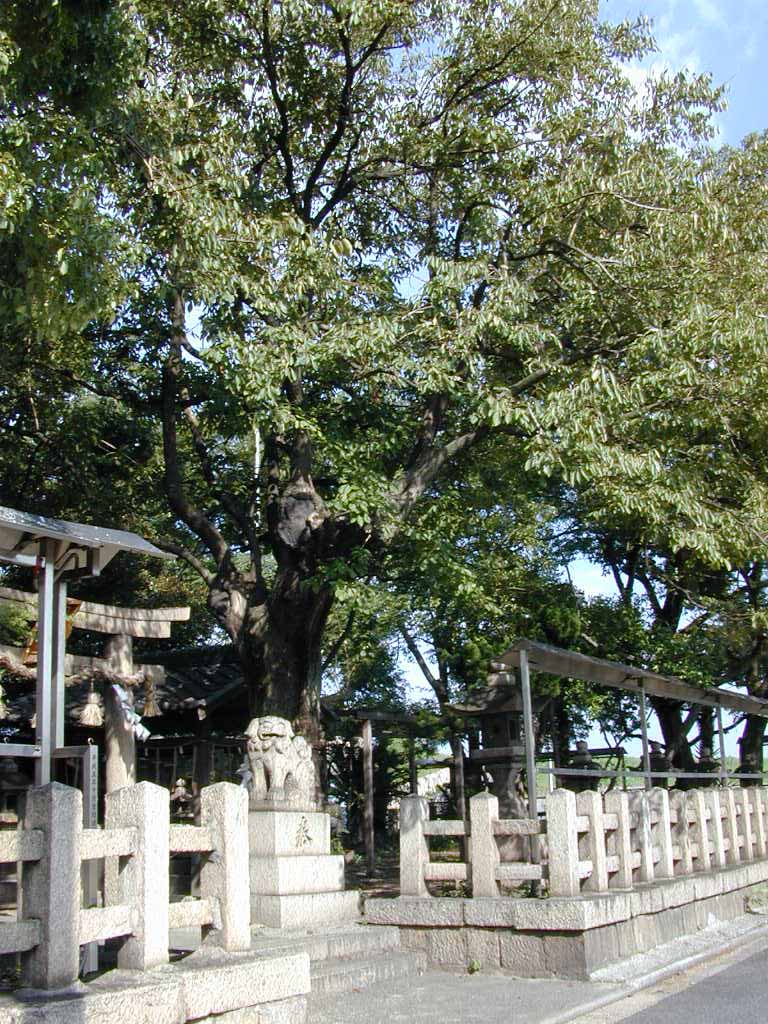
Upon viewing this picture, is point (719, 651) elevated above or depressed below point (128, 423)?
below

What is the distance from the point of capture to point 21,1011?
4.58 metres

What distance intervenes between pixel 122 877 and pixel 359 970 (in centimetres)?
335

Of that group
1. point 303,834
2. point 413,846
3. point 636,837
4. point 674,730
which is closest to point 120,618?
point 303,834

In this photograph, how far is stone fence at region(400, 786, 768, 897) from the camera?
8750 millimetres

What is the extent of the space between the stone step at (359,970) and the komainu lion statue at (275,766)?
1.51 m

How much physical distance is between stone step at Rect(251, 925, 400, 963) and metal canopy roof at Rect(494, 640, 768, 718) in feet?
9.03

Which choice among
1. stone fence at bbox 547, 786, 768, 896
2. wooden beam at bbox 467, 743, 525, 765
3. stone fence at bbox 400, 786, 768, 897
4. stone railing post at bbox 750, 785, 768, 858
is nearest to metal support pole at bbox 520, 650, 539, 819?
stone fence at bbox 400, 786, 768, 897

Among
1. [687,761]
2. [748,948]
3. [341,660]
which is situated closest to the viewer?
[748,948]

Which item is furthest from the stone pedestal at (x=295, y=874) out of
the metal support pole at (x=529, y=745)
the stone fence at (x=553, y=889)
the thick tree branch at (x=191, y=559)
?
the thick tree branch at (x=191, y=559)

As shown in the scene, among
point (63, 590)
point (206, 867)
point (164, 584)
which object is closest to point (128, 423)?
point (164, 584)

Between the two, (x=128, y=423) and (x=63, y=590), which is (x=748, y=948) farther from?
(x=128, y=423)

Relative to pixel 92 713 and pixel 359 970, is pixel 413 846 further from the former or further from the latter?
pixel 92 713

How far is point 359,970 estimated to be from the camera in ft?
26.8

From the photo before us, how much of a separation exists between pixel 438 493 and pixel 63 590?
968cm
